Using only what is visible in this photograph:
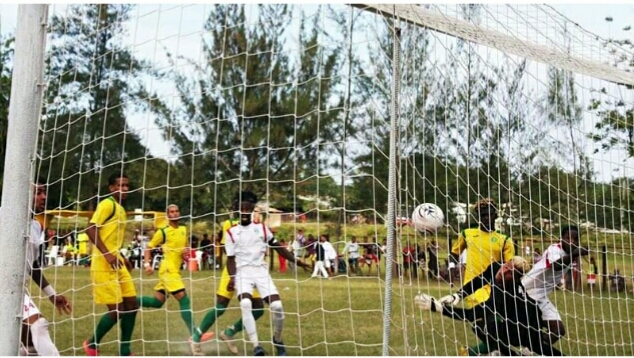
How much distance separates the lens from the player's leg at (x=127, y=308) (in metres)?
5.38

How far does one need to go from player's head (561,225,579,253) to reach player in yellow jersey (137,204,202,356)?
3.06 m

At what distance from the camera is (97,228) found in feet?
16.8

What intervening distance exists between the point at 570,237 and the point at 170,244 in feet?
10.9

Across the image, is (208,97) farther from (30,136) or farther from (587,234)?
(30,136)

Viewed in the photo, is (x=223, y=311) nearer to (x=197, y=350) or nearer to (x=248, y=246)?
(x=197, y=350)

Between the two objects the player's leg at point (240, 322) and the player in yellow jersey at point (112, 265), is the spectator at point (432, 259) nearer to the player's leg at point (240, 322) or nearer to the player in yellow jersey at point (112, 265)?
the player's leg at point (240, 322)

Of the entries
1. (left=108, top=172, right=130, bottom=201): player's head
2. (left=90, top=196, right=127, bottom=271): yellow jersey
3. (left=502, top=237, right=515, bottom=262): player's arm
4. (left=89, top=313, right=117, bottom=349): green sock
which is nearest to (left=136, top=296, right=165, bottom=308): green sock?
(left=89, top=313, right=117, bottom=349): green sock

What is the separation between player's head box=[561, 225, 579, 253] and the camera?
5.74m

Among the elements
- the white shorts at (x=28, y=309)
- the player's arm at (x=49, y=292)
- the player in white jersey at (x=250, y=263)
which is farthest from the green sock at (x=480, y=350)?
the white shorts at (x=28, y=309)

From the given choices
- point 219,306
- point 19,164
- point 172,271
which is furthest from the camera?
point 172,271

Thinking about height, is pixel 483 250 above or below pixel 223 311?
above

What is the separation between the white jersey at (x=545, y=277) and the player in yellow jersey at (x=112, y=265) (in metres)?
3.05

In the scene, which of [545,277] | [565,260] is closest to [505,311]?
[545,277]

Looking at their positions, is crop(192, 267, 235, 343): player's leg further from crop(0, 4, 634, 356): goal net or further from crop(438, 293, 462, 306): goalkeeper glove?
crop(438, 293, 462, 306): goalkeeper glove
